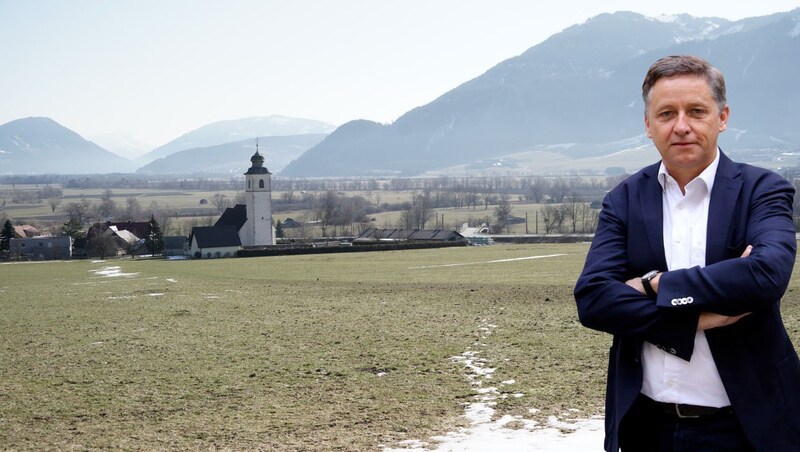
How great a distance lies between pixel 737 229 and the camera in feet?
11.8

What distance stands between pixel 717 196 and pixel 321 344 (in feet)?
40.5

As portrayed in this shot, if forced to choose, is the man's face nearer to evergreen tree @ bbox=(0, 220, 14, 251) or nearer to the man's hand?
the man's hand

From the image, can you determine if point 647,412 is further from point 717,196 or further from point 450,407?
point 450,407

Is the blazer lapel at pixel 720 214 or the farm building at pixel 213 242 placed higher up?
the blazer lapel at pixel 720 214

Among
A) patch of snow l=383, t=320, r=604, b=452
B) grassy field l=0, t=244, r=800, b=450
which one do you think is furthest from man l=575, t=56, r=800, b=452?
grassy field l=0, t=244, r=800, b=450

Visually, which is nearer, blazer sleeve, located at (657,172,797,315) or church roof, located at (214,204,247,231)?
blazer sleeve, located at (657,172,797,315)

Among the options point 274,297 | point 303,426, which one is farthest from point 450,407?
point 274,297

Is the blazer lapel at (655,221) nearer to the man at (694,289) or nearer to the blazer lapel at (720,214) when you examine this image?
the man at (694,289)

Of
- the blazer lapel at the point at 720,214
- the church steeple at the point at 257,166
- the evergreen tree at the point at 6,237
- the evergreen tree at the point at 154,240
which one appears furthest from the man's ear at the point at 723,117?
the church steeple at the point at 257,166

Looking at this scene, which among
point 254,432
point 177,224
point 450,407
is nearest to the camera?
point 254,432

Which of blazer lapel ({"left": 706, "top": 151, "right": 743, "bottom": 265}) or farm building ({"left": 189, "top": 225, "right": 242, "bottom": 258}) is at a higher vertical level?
blazer lapel ({"left": 706, "top": 151, "right": 743, "bottom": 265})

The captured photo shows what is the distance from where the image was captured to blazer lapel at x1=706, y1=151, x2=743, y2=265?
3559 millimetres

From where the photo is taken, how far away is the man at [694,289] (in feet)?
11.1

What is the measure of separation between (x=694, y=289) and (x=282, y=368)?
10365 mm
